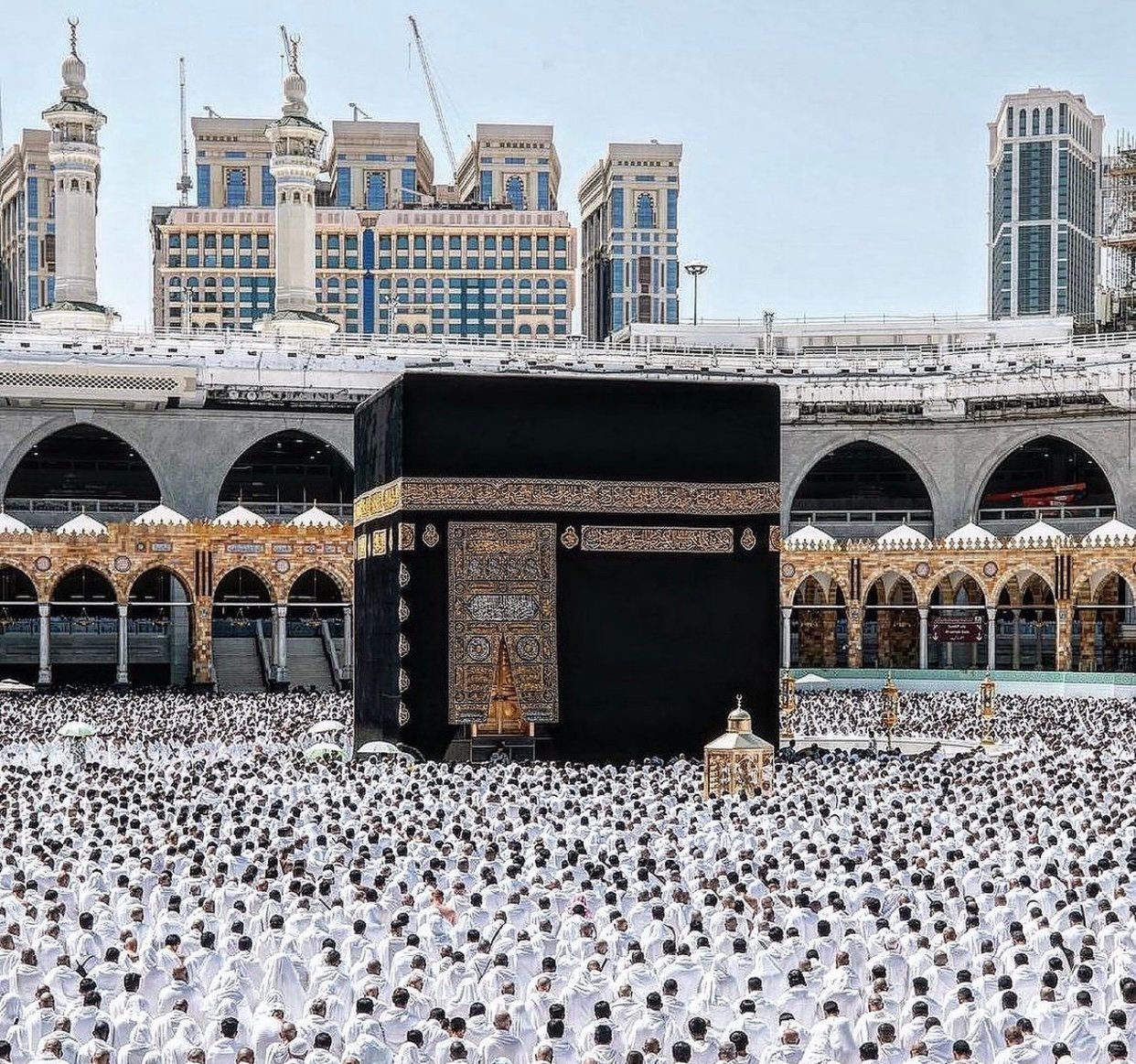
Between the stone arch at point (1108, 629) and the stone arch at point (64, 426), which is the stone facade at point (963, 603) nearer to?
the stone arch at point (1108, 629)

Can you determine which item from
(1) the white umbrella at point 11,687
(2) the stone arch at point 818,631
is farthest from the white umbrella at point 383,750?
(2) the stone arch at point 818,631

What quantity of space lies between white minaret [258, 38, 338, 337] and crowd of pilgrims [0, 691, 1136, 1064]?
3088 centimetres

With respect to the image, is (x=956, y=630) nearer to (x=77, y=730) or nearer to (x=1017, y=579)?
(x=1017, y=579)

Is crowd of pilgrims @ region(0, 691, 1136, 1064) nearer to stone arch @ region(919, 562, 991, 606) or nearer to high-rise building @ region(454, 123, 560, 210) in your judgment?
stone arch @ region(919, 562, 991, 606)

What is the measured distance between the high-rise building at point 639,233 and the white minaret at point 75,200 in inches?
2834

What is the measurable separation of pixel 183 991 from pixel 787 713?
20.3 m

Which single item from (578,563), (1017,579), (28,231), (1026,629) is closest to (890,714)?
(578,563)

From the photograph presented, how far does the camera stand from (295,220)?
49250 mm

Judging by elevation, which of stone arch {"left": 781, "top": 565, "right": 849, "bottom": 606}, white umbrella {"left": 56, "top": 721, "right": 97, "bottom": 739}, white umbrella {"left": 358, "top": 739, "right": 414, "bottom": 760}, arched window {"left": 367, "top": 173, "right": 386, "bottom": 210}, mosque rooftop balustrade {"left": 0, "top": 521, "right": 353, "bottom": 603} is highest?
arched window {"left": 367, "top": 173, "right": 386, "bottom": 210}

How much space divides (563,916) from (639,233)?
112 metres

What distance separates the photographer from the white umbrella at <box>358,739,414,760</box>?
21.5 meters

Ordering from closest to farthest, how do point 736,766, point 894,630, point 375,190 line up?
point 736,766 → point 894,630 → point 375,190

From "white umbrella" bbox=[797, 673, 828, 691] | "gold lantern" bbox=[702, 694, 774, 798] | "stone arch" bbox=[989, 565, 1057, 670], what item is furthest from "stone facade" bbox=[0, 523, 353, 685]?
"gold lantern" bbox=[702, 694, 774, 798]

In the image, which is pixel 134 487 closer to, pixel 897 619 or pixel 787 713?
pixel 897 619
